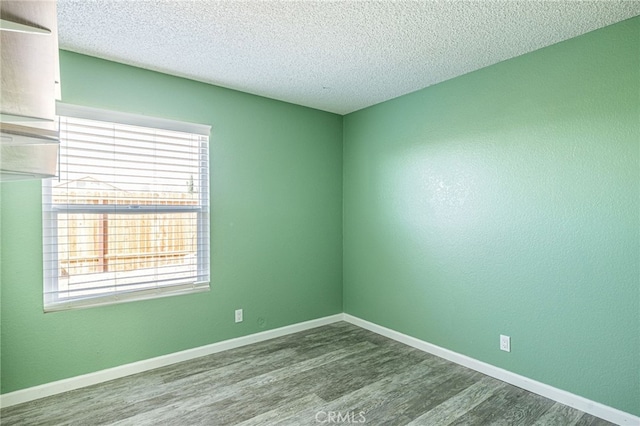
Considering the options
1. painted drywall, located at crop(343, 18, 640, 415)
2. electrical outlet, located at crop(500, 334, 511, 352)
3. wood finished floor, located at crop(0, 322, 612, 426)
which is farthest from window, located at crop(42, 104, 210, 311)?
electrical outlet, located at crop(500, 334, 511, 352)

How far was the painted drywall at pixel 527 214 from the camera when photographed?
205 centimetres

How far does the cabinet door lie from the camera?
55cm

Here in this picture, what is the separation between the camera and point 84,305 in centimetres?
249

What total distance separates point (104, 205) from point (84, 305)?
75 cm

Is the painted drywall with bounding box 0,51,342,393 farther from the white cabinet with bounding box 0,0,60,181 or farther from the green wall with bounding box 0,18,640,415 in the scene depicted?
the white cabinet with bounding box 0,0,60,181

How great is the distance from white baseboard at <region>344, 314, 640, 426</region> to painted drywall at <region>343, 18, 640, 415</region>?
5cm

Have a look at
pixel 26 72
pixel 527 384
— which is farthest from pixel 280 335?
pixel 26 72

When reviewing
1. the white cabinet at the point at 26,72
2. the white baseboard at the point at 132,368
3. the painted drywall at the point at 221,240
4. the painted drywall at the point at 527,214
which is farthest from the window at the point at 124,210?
the painted drywall at the point at 527,214

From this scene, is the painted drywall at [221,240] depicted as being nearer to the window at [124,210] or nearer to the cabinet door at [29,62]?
the window at [124,210]

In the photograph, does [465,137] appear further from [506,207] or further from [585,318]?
[585,318]

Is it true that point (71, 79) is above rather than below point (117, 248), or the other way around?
above

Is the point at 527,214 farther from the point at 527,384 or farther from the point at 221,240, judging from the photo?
the point at 221,240

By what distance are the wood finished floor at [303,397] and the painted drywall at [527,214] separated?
29 cm

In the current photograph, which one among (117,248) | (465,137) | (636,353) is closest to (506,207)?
(465,137)
